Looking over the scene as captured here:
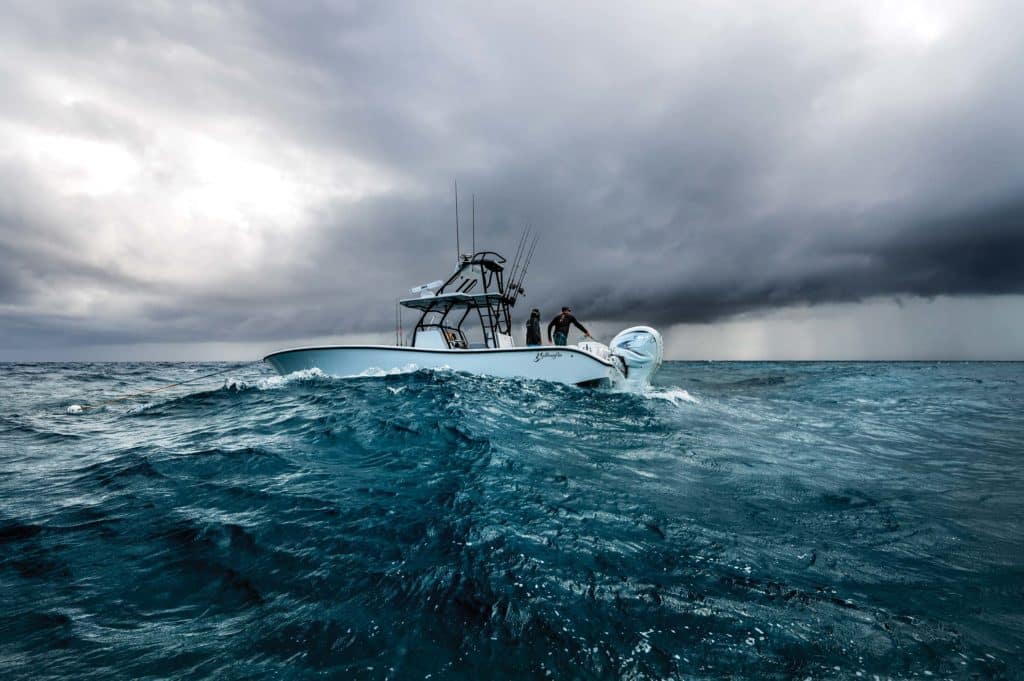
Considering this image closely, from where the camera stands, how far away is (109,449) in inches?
274

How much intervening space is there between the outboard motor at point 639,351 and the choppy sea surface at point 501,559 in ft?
26.2

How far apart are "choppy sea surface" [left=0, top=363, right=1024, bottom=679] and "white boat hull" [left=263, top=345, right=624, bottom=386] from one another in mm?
6180

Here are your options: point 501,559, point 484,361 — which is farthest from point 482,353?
point 501,559

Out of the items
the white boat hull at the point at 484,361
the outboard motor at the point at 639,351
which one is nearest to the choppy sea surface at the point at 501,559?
the white boat hull at the point at 484,361

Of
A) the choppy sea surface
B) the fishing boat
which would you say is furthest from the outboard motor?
the choppy sea surface

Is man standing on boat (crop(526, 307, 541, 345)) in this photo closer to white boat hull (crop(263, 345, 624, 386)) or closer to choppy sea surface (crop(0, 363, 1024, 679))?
white boat hull (crop(263, 345, 624, 386))

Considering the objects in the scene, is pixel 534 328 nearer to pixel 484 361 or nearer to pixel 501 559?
pixel 484 361

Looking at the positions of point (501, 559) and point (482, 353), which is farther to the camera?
point (482, 353)

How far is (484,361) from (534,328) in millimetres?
3308

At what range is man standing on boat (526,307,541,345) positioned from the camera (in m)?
15.9

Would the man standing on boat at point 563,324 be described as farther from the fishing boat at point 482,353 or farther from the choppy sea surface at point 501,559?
the choppy sea surface at point 501,559

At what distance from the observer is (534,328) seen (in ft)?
52.9

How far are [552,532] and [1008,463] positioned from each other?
7695 millimetres

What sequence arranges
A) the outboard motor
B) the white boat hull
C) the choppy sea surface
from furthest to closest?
the outboard motor → the white boat hull → the choppy sea surface
